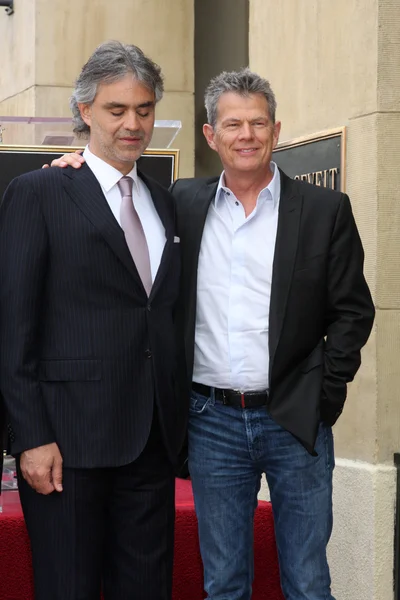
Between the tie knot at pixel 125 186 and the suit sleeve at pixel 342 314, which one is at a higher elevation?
the tie knot at pixel 125 186

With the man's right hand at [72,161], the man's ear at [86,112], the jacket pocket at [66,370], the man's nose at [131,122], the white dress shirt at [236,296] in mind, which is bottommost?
the jacket pocket at [66,370]

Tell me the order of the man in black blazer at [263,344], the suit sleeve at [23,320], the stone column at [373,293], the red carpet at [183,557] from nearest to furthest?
the suit sleeve at [23,320] → the man in black blazer at [263,344] → the red carpet at [183,557] → the stone column at [373,293]

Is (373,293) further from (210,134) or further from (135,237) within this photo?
(135,237)

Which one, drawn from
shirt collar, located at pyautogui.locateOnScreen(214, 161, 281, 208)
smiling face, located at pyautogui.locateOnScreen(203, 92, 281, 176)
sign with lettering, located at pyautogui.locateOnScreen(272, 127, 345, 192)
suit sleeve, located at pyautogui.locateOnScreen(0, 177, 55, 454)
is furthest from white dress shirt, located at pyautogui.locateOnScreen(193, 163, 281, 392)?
sign with lettering, located at pyautogui.locateOnScreen(272, 127, 345, 192)

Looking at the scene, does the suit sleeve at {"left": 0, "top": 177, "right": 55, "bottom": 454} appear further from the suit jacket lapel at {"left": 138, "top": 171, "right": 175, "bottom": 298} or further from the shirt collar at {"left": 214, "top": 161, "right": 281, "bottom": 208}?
the shirt collar at {"left": 214, "top": 161, "right": 281, "bottom": 208}

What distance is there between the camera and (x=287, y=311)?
3.57 metres

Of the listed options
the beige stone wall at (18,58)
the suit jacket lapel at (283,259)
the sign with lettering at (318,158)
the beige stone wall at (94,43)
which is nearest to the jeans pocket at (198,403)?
the suit jacket lapel at (283,259)

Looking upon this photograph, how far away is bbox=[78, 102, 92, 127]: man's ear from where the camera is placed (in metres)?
3.48

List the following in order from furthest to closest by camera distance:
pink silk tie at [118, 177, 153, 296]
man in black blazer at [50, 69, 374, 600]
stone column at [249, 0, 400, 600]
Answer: stone column at [249, 0, 400, 600] < man in black blazer at [50, 69, 374, 600] < pink silk tie at [118, 177, 153, 296]

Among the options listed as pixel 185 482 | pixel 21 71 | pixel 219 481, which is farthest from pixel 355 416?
pixel 21 71

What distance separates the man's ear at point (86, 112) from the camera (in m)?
3.48

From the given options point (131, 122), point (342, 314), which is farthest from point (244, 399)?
point (131, 122)

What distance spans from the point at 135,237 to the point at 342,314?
77 cm

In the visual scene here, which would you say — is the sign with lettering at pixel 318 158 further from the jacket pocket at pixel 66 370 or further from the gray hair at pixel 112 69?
the jacket pocket at pixel 66 370
